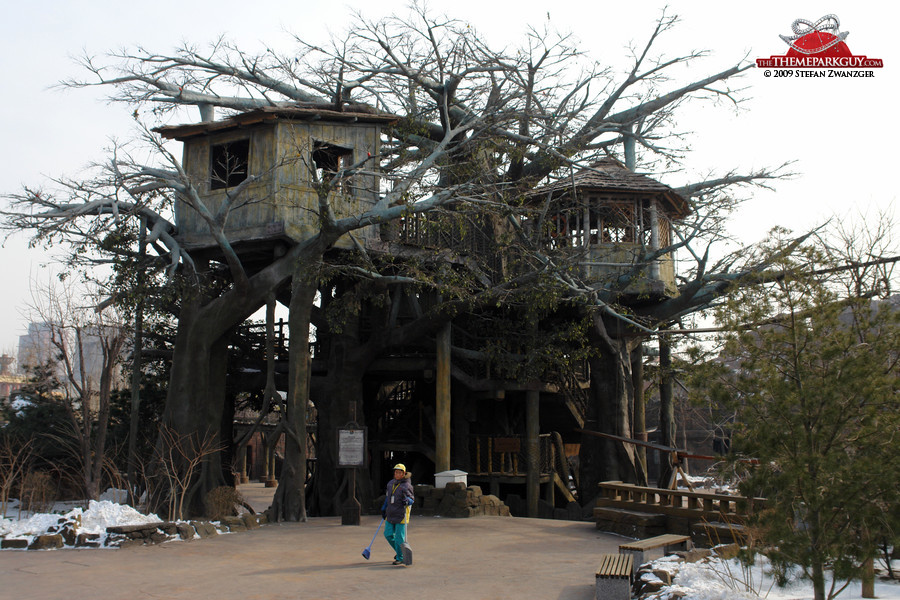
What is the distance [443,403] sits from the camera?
67.0 feet

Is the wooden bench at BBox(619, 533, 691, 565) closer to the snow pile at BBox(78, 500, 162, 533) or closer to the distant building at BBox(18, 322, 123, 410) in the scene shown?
the snow pile at BBox(78, 500, 162, 533)

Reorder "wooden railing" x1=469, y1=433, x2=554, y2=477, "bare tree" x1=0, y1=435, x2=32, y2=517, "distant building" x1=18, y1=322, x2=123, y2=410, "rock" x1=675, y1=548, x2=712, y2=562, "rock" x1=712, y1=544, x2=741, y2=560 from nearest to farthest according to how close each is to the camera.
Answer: "rock" x1=712, y1=544, x2=741, y2=560, "rock" x1=675, y1=548, x2=712, y2=562, "bare tree" x1=0, y1=435, x2=32, y2=517, "distant building" x1=18, y1=322, x2=123, y2=410, "wooden railing" x1=469, y1=433, x2=554, y2=477

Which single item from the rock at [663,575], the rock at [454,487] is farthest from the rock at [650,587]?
the rock at [454,487]

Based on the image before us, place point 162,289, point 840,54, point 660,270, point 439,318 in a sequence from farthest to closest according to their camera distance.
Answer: point 660,270, point 439,318, point 162,289, point 840,54

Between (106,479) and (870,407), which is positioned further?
(106,479)

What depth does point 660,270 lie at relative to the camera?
22781 millimetres

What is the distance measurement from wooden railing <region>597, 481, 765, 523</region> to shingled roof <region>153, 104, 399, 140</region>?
10.5m

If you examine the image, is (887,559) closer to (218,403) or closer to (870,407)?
(870,407)

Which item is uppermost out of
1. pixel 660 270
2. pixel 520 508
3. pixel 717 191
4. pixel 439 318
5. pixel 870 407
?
pixel 717 191

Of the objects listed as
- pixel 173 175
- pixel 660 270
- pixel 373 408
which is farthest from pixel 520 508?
pixel 173 175

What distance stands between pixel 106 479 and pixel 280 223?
10595mm

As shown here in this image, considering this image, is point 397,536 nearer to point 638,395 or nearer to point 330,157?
point 330,157

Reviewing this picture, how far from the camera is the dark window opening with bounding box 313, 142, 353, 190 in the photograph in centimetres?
1945

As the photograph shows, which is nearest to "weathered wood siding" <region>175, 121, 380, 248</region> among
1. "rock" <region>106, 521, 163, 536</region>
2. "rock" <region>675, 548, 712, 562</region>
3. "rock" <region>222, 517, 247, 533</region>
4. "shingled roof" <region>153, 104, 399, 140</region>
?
"shingled roof" <region>153, 104, 399, 140</region>
